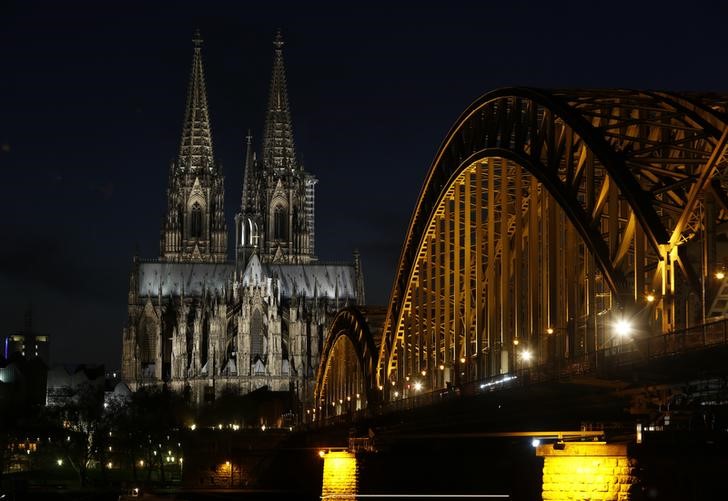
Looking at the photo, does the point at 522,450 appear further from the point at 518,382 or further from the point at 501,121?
the point at 518,382

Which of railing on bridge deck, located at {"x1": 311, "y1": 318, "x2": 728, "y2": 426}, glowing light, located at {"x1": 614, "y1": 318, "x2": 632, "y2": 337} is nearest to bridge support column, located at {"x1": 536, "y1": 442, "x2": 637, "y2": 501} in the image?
railing on bridge deck, located at {"x1": 311, "y1": 318, "x2": 728, "y2": 426}

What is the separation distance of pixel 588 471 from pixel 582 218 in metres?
9.74

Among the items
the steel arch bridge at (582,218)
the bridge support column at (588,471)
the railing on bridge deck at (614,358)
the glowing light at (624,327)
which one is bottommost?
the bridge support column at (588,471)

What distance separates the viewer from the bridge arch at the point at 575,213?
5072 cm

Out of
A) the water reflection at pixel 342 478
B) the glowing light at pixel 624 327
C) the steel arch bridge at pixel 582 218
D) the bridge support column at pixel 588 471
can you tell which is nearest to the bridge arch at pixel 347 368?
the water reflection at pixel 342 478

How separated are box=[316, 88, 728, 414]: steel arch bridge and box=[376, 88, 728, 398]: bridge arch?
0.07 m

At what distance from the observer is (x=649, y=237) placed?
1954 inches

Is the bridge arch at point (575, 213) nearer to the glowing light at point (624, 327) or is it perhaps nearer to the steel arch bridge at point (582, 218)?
the steel arch bridge at point (582, 218)

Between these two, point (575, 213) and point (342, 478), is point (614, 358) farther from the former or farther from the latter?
point (342, 478)

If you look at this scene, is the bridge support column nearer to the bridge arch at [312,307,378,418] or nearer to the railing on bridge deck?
the railing on bridge deck

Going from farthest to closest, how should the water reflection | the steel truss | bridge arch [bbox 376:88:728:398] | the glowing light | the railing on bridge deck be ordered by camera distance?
1. the steel truss
2. the water reflection
3. bridge arch [bbox 376:88:728:398]
4. the glowing light
5. the railing on bridge deck

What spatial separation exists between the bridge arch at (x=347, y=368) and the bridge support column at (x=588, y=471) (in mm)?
52024

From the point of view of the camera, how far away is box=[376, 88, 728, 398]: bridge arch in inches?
1997

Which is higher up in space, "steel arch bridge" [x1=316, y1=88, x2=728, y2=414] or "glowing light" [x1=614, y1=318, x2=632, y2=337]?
"steel arch bridge" [x1=316, y1=88, x2=728, y2=414]
